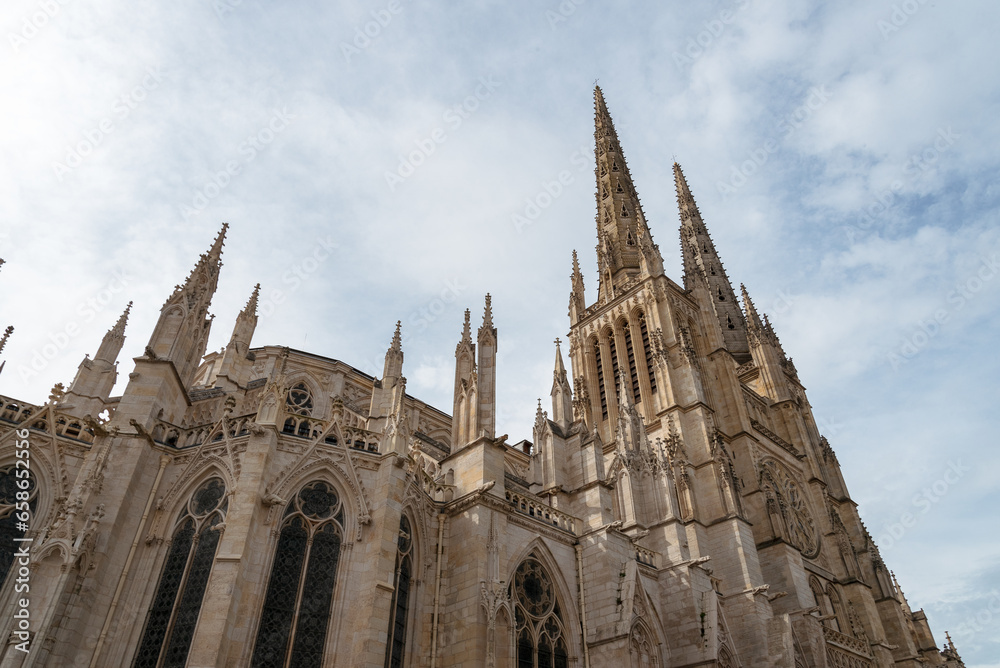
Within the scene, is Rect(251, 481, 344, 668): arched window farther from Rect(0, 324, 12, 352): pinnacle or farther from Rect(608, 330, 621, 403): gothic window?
Rect(608, 330, 621, 403): gothic window

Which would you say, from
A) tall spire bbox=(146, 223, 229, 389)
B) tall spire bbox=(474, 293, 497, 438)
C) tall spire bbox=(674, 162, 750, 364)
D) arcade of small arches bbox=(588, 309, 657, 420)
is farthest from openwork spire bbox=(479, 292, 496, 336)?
tall spire bbox=(674, 162, 750, 364)

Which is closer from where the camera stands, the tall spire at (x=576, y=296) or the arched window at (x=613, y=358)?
the arched window at (x=613, y=358)

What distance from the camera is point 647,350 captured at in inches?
1377

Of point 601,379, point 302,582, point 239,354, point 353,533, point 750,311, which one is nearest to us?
point 302,582

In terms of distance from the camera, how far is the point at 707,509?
26.5m

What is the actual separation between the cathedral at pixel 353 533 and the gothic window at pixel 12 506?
4 centimetres

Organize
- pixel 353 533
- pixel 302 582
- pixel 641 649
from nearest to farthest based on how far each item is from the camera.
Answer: pixel 302 582 < pixel 353 533 < pixel 641 649

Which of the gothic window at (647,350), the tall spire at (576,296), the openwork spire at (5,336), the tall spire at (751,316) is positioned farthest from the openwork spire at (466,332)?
the tall spire at (751,316)

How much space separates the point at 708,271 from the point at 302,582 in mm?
47076

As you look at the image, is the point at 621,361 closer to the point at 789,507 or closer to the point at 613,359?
the point at 613,359

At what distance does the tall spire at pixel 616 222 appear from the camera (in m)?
40.2

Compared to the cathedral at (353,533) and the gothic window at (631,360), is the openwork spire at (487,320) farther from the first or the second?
the gothic window at (631,360)

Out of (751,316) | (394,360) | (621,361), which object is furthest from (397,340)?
(751,316)

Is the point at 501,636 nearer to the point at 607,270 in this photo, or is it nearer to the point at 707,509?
the point at 707,509
